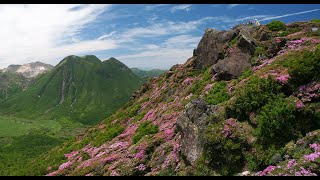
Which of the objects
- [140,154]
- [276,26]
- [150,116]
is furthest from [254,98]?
[276,26]

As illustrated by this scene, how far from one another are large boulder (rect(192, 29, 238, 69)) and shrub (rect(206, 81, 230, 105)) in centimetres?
1070

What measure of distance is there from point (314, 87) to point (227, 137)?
722 cm

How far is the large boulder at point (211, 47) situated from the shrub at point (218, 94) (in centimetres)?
1070

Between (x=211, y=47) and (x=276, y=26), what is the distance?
9.29 meters

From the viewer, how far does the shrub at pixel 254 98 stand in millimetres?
22094

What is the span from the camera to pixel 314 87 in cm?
2156

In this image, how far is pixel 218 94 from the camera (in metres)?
28.9

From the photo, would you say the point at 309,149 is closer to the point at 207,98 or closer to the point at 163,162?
the point at 163,162

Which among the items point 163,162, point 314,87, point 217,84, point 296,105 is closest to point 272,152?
point 296,105

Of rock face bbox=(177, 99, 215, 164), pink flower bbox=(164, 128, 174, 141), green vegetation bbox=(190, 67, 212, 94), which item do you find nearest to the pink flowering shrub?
rock face bbox=(177, 99, 215, 164)

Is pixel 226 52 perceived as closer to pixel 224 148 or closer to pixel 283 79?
pixel 283 79

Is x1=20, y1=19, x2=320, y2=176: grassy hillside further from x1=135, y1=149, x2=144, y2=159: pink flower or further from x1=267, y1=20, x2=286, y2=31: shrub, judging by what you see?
x1=267, y1=20, x2=286, y2=31: shrub

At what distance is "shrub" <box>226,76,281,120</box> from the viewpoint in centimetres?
2209
